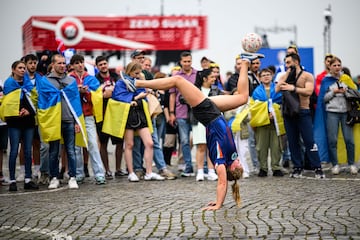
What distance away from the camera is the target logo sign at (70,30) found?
115 ft

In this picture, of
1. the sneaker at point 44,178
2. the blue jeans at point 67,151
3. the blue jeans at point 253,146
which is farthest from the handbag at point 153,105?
the sneaker at point 44,178

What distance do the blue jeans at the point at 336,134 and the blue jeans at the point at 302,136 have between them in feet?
2.69

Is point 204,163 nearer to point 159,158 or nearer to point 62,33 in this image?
point 159,158

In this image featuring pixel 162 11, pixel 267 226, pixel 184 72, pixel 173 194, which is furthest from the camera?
pixel 162 11

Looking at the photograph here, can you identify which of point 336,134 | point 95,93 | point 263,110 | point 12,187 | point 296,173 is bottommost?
point 12,187

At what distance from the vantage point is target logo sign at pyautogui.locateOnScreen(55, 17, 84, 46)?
1374 inches

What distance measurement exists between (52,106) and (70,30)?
77.4ft

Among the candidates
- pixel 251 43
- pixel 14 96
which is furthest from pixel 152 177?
pixel 251 43

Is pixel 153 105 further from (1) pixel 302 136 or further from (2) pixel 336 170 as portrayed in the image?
(2) pixel 336 170

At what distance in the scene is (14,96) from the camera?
1231cm

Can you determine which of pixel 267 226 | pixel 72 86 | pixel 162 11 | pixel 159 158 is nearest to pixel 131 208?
pixel 267 226

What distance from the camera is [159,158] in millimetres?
14164

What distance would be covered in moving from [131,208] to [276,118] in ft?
16.7

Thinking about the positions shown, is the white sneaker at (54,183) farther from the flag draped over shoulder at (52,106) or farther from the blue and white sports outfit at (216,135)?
the blue and white sports outfit at (216,135)
